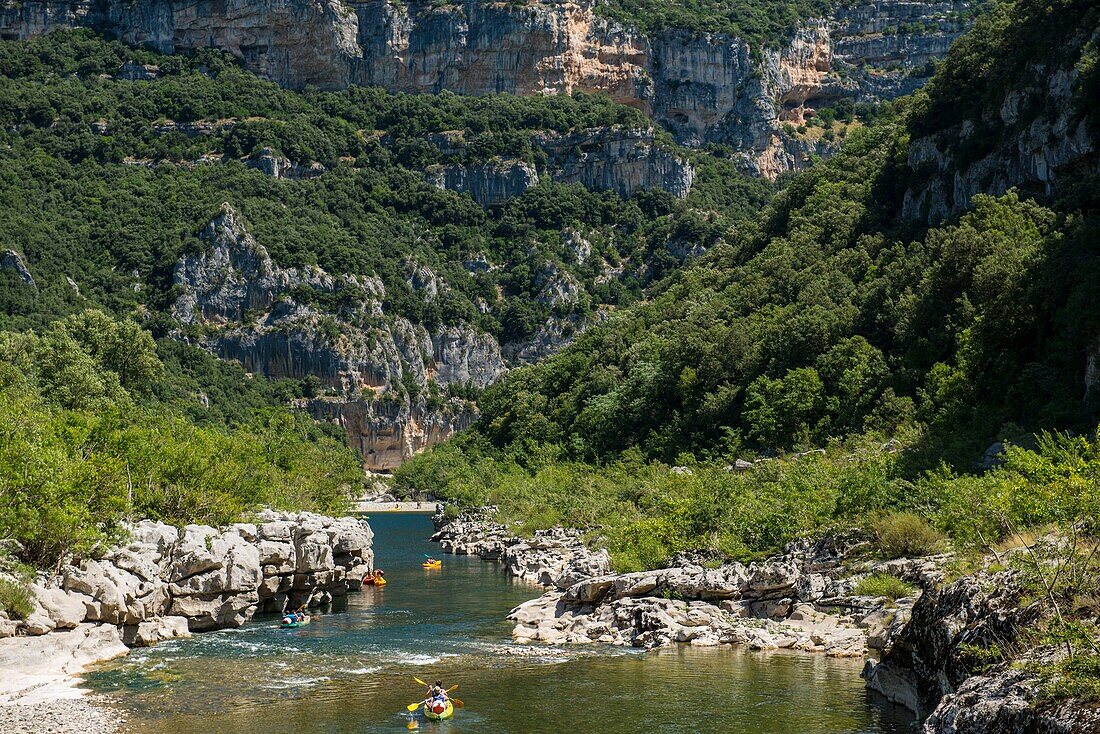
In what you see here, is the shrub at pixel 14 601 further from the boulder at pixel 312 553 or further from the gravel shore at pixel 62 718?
the boulder at pixel 312 553

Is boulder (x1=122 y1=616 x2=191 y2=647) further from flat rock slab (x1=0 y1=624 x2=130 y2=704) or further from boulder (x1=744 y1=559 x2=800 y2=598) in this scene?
boulder (x1=744 y1=559 x2=800 y2=598)

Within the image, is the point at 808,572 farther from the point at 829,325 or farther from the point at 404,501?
the point at 404,501

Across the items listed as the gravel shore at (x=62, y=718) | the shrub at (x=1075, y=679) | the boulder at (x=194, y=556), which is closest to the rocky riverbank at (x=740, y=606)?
the boulder at (x=194, y=556)

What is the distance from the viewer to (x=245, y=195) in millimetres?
194250

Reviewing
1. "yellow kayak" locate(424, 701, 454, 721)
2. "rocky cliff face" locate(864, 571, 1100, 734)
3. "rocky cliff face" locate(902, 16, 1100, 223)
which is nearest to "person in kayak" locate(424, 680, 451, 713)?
"yellow kayak" locate(424, 701, 454, 721)

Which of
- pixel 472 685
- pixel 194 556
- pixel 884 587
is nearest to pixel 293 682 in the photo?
pixel 472 685

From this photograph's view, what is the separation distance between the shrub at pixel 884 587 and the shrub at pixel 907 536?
228 cm

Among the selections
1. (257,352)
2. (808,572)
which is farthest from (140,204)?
(808,572)

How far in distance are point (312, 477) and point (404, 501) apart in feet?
268

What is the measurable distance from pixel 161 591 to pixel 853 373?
43.9 meters

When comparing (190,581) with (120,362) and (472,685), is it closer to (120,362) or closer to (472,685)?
(472,685)

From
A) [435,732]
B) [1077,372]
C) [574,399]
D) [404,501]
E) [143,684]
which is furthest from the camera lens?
[404,501]

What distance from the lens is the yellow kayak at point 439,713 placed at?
98.8ft

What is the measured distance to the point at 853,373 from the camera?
231 ft
